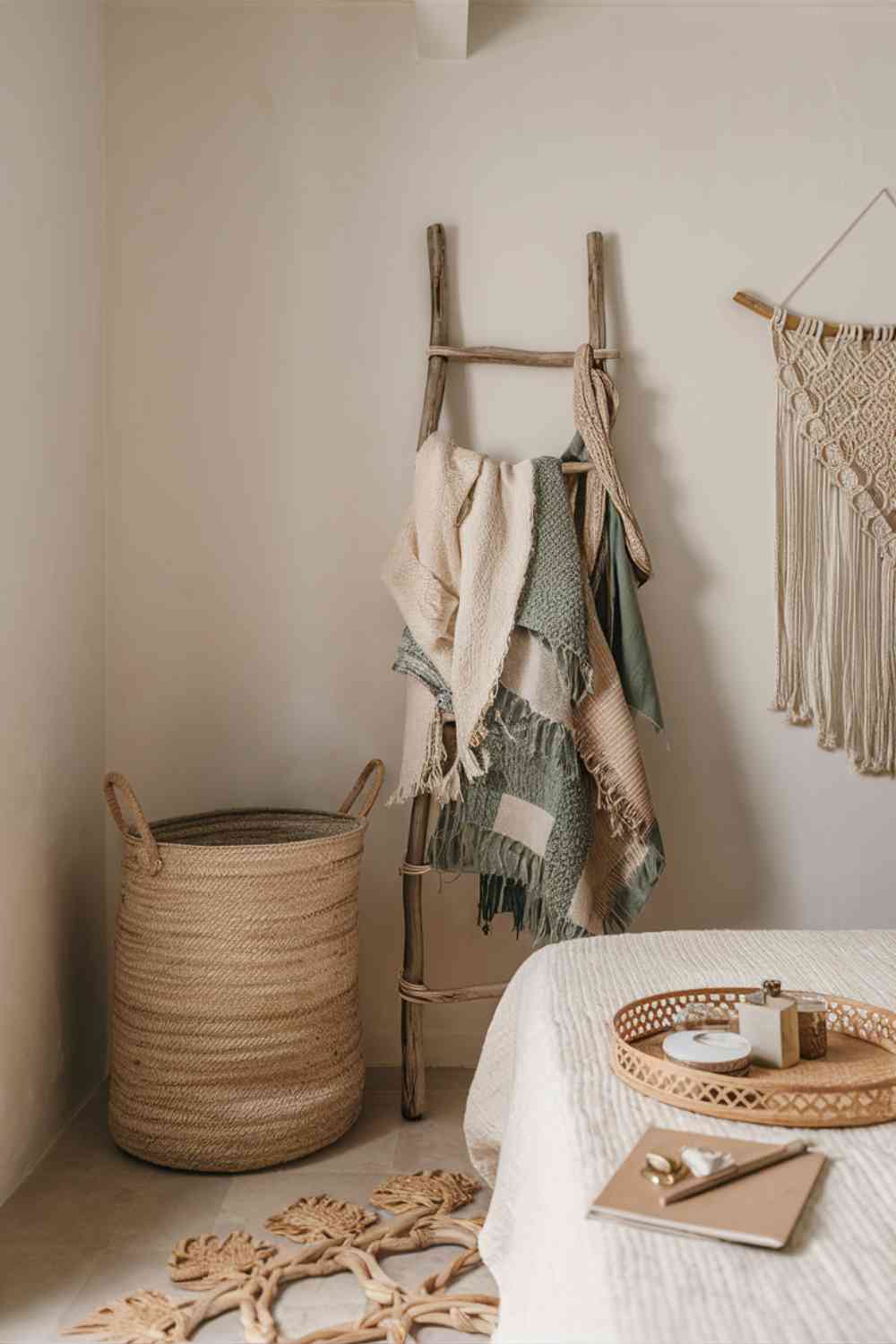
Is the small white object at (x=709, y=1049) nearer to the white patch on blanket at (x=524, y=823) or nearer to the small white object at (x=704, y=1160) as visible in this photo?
the small white object at (x=704, y=1160)

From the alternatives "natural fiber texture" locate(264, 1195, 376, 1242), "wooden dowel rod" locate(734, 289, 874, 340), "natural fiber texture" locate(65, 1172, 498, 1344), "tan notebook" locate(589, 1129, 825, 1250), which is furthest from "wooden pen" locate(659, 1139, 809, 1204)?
"wooden dowel rod" locate(734, 289, 874, 340)

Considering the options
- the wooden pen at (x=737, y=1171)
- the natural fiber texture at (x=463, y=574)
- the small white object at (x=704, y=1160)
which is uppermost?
the natural fiber texture at (x=463, y=574)

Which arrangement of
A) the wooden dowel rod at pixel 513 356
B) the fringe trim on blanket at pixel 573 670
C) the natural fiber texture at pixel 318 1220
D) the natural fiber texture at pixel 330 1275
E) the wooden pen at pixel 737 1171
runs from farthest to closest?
the wooden dowel rod at pixel 513 356, the fringe trim on blanket at pixel 573 670, the natural fiber texture at pixel 318 1220, the natural fiber texture at pixel 330 1275, the wooden pen at pixel 737 1171

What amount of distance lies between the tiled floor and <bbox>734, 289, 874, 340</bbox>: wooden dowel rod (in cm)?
175

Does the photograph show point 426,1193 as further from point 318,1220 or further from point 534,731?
point 534,731

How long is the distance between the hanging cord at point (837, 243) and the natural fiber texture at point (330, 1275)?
6.30 feet

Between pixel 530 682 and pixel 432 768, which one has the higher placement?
pixel 530 682

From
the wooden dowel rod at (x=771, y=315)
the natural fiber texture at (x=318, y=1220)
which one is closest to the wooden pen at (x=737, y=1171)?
the natural fiber texture at (x=318, y=1220)

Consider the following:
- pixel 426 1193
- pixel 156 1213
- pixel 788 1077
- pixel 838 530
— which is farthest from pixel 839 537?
pixel 156 1213

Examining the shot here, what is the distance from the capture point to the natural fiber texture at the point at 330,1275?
164 centimetres

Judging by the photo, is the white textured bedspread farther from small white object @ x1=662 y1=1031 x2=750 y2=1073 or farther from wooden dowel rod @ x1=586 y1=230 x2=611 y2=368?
wooden dowel rod @ x1=586 y1=230 x2=611 y2=368

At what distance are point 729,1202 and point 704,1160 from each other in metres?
0.04

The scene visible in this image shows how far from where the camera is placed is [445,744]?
8.05ft

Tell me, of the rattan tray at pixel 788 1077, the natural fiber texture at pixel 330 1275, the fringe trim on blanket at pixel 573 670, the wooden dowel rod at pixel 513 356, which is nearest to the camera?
the rattan tray at pixel 788 1077
